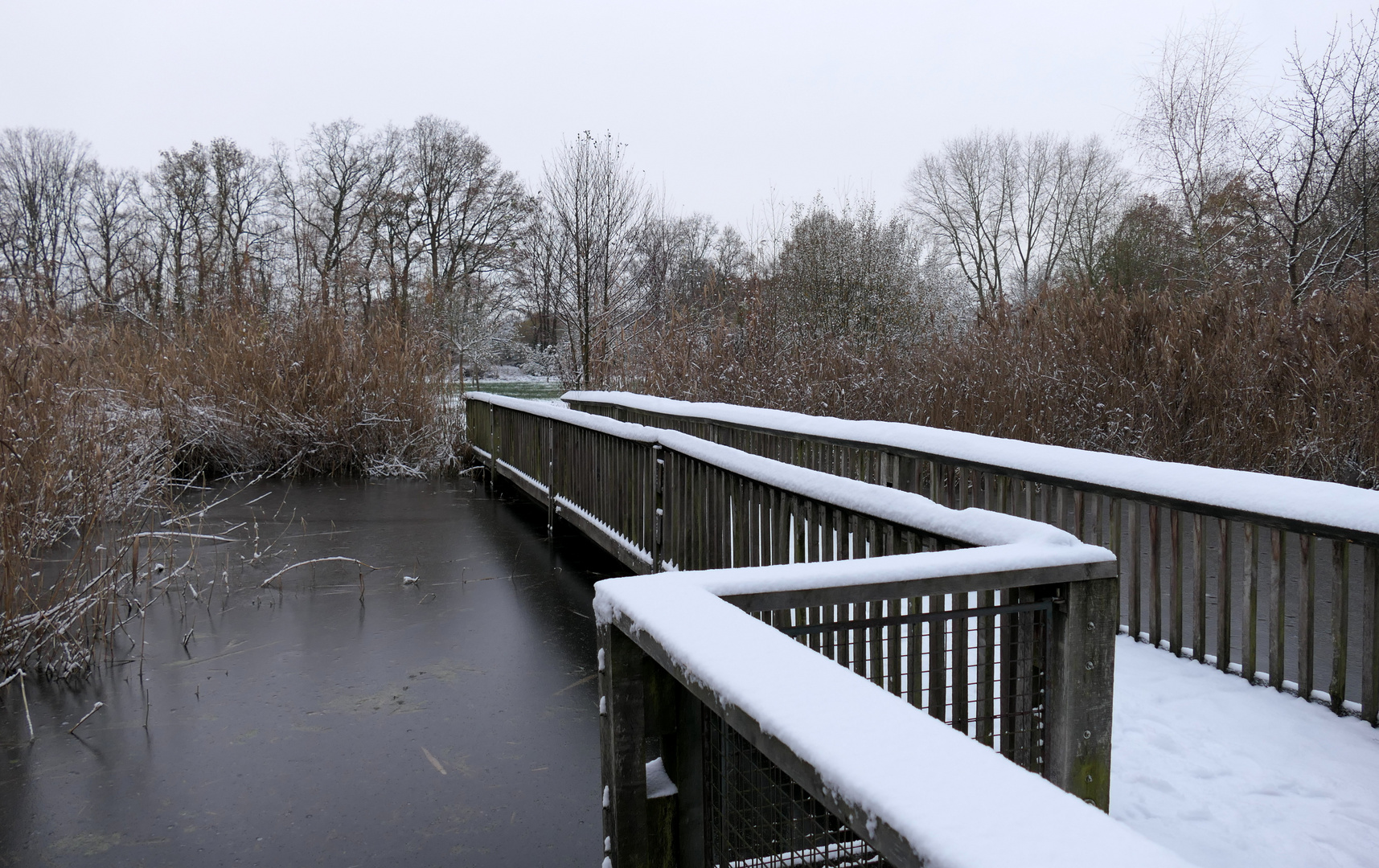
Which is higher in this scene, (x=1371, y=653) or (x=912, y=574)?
(x=912, y=574)

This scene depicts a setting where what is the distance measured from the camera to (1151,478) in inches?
171

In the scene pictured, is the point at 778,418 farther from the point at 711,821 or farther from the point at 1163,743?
the point at 711,821

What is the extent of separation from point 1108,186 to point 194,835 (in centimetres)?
4285

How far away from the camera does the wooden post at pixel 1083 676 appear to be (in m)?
2.16

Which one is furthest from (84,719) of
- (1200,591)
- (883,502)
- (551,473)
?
(1200,591)

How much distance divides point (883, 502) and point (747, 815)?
1.21m

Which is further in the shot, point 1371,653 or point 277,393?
point 277,393

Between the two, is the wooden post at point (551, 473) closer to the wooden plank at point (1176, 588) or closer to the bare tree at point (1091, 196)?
the wooden plank at point (1176, 588)

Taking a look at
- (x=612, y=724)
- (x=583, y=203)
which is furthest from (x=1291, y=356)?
(x=583, y=203)

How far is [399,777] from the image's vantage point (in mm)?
3639

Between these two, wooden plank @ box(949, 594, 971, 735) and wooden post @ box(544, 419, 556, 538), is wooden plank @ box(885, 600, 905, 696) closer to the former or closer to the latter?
wooden plank @ box(949, 594, 971, 735)

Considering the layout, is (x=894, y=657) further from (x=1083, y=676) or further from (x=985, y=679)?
(x=1083, y=676)

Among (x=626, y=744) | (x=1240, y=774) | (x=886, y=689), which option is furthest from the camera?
(x=1240, y=774)

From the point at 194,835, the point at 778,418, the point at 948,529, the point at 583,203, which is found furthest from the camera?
the point at 583,203
